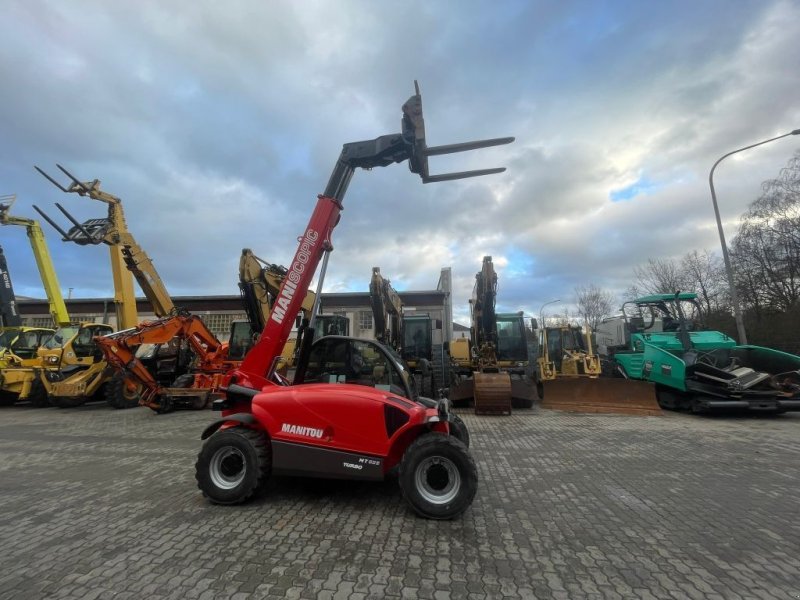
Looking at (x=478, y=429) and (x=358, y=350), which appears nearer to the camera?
(x=358, y=350)

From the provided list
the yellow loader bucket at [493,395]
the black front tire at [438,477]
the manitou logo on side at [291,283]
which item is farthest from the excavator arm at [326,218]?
the yellow loader bucket at [493,395]

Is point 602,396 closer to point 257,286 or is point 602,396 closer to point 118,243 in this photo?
point 257,286

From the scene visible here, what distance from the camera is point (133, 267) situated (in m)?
13.0

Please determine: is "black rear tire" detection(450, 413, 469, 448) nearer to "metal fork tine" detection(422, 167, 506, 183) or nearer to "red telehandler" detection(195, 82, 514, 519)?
"red telehandler" detection(195, 82, 514, 519)

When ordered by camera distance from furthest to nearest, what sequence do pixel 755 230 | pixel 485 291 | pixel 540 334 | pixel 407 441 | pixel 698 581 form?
1. pixel 755 230
2. pixel 540 334
3. pixel 485 291
4. pixel 407 441
5. pixel 698 581

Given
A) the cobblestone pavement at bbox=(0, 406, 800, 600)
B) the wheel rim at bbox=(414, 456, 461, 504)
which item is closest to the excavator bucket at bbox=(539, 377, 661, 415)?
the cobblestone pavement at bbox=(0, 406, 800, 600)

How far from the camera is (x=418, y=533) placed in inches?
143

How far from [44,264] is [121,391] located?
27.2ft

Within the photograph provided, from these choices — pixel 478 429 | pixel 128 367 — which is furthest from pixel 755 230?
pixel 128 367

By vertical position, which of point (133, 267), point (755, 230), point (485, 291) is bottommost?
point (485, 291)

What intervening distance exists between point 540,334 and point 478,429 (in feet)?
25.6

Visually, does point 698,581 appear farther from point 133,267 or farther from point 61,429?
point 133,267

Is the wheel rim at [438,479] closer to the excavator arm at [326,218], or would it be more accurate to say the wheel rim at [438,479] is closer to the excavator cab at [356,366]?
the excavator cab at [356,366]

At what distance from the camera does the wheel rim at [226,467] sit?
4309 millimetres
